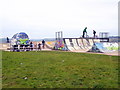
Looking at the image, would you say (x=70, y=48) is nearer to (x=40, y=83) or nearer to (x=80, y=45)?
(x=80, y=45)

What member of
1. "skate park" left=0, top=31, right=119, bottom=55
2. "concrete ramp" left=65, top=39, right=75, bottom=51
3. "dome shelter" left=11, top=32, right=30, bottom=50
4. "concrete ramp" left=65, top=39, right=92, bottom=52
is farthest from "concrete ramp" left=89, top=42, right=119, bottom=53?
"dome shelter" left=11, top=32, right=30, bottom=50

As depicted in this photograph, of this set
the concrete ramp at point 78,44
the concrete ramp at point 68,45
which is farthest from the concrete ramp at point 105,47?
the concrete ramp at point 68,45

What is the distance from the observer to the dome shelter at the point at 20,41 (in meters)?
28.1

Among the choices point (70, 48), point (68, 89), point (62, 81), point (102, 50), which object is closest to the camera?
point (68, 89)

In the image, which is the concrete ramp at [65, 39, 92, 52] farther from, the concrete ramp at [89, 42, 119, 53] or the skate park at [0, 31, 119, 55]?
the concrete ramp at [89, 42, 119, 53]

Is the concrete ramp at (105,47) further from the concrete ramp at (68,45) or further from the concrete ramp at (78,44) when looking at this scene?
the concrete ramp at (68,45)

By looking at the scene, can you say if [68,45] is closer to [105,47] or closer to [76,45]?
[76,45]

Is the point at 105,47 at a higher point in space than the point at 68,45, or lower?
lower

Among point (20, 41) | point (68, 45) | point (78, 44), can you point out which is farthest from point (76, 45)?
point (20, 41)

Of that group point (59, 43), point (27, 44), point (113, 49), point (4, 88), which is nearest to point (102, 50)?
point (113, 49)

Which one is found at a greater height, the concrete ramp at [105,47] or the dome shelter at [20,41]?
the dome shelter at [20,41]

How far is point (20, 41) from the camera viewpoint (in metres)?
29.0

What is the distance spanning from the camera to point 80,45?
115ft

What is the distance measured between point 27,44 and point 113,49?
51.4 ft
